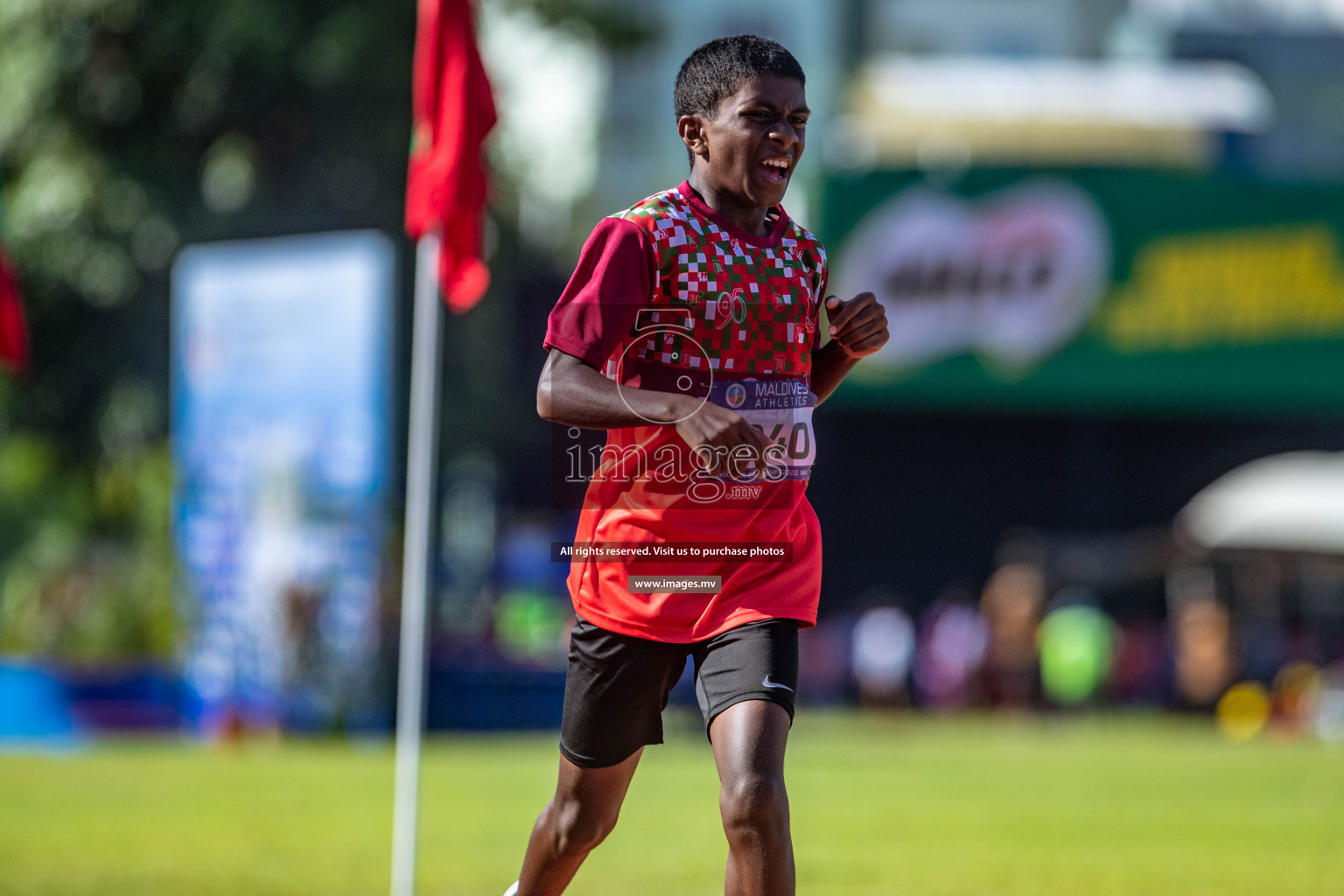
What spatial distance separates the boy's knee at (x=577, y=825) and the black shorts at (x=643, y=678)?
0.13 meters

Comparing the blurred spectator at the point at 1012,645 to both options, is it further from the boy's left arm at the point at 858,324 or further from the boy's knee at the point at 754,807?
the boy's knee at the point at 754,807

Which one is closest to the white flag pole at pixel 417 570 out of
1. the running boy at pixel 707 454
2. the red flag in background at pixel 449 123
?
the red flag in background at pixel 449 123

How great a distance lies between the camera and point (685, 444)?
14.3 ft

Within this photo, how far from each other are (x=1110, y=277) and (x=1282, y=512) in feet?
14.5

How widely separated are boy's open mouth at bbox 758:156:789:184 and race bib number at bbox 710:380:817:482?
50 cm

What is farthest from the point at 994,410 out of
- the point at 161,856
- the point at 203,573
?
the point at 161,856

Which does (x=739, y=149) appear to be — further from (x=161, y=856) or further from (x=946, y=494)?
(x=946, y=494)

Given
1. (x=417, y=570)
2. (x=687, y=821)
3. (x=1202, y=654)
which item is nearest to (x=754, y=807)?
(x=417, y=570)

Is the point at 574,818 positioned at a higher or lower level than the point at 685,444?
lower

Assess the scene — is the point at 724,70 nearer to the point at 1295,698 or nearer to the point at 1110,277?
the point at 1295,698

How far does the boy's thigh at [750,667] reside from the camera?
4.28m

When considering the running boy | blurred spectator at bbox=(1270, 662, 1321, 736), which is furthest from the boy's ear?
blurred spectator at bbox=(1270, 662, 1321, 736)

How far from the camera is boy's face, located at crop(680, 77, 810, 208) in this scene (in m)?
4.32

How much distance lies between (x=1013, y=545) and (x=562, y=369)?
90.2 ft
